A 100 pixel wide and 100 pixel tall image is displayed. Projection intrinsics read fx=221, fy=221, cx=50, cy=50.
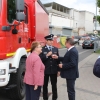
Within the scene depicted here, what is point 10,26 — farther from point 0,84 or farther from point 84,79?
point 84,79

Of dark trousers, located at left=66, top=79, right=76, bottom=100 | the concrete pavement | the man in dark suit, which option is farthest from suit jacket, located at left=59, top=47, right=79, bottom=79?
the concrete pavement

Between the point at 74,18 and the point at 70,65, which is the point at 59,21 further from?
the point at 70,65

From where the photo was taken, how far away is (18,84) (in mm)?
5531

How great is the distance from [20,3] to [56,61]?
1.65 m

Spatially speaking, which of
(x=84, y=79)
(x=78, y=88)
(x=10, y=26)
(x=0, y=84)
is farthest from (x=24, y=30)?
(x=84, y=79)

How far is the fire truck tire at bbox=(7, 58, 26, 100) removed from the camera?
17.9 feet

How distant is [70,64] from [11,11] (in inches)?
72.0

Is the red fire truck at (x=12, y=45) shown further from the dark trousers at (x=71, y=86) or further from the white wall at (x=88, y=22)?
the white wall at (x=88, y=22)

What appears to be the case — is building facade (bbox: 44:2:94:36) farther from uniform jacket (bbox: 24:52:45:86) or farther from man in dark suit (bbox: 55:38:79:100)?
uniform jacket (bbox: 24:52:45:86)

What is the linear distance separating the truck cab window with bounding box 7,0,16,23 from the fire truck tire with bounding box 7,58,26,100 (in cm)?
127

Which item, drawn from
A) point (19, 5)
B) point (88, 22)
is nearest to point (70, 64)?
point (19, 5)

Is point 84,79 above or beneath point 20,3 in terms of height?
beneath

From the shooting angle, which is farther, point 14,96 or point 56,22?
point 56,22

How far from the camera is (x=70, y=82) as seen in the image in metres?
4.99
